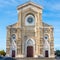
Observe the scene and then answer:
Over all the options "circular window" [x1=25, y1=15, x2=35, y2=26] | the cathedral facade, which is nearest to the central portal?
the cathedral facade

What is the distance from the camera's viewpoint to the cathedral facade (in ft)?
147

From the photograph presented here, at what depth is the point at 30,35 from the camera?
1783 inches

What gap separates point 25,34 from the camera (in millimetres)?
45375

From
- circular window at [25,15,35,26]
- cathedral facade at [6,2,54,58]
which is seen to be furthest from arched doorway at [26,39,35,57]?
circular window at [25,15,35,26]

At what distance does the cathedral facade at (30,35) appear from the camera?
4472 cm

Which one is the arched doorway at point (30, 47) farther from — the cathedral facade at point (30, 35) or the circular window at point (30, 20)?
the circular window at point (30, 20)

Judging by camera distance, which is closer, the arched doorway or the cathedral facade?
the cathedral facade

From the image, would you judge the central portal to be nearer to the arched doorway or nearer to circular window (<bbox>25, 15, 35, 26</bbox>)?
the arched doorway

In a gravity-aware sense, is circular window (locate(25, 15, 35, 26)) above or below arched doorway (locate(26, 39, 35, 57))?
above

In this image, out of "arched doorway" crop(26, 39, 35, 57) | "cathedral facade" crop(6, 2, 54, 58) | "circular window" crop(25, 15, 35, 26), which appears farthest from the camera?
"circular window" crop(25, 15, 35, 26)

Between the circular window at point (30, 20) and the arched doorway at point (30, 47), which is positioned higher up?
the circular window at point (30, 20)

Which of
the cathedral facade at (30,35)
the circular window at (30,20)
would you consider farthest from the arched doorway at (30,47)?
the circular window at (30,20)

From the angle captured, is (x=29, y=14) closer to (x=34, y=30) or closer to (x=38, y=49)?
(x=34, y=30)

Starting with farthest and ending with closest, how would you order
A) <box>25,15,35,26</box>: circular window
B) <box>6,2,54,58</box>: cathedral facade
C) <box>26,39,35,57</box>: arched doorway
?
<box>25,15,35,26</box>: circular window < <box>26,39,35,57</box>: arched doorway < <box>6,2,54,58</box>: cathedral facade
